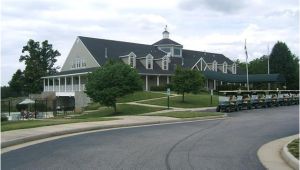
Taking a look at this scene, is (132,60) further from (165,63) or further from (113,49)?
(165,63)

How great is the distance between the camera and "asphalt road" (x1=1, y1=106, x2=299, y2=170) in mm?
10297

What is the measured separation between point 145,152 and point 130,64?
160ft

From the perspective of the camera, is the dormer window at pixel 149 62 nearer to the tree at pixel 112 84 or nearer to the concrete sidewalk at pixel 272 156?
the tree at pixel 112 84

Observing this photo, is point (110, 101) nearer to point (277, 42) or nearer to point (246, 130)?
point (246, 130)

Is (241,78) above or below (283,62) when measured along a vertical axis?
below

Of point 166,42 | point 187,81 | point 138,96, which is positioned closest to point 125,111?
point 187,81

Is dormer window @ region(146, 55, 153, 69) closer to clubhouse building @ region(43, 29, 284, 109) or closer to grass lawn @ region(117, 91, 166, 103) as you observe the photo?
clubhouse building @ region(43, 29, 284, 109)

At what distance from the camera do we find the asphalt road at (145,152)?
10297 mm

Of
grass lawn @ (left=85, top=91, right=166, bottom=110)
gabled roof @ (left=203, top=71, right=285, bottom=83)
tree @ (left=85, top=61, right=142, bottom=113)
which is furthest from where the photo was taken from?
gabled roof @ (left=203, top=71, right=285, bottom=83)

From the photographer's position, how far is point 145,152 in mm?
12242

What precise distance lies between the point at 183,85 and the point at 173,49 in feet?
95.4

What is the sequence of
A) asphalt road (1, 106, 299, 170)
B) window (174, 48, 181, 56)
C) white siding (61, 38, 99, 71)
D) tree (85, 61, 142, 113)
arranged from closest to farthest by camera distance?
asphalt road (1, 106, 299, 170)
tree (85, 61, 142, 113)
white siding (61, 38, 99, 71)
window (174, 48, 181, 56)

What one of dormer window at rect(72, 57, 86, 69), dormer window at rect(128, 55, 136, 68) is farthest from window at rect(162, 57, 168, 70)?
dormer window at rect(72, 57, 86, 69)

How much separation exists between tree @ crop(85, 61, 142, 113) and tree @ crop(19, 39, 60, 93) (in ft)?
126
